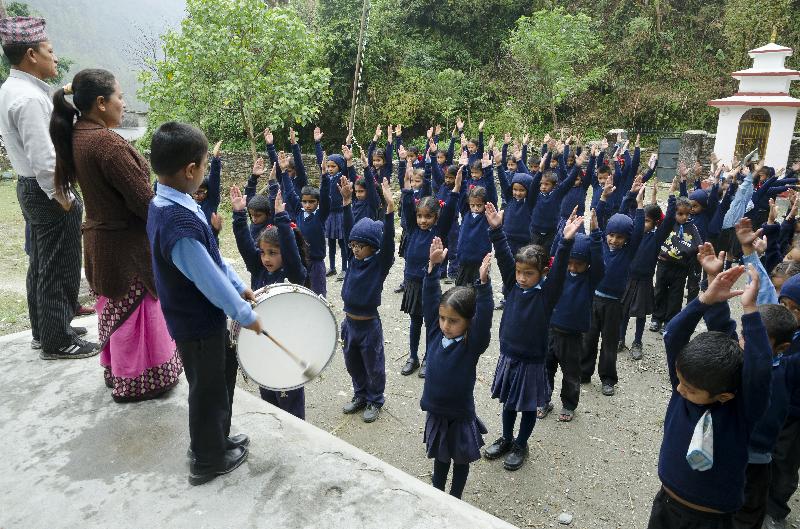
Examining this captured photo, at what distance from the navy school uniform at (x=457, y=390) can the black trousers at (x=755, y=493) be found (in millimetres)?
1319

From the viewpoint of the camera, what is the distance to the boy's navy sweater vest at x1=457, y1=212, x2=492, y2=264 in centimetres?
572

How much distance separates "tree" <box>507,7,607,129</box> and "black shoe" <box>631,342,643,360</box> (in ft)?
45.1

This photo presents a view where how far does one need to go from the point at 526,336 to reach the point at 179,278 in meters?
2.21

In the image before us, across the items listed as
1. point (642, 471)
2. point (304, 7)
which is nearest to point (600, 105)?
point (304, 7)

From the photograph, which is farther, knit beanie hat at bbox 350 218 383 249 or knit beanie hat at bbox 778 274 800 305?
knit beanie hat at bbox 350 218 383 249

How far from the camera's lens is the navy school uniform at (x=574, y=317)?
4.03 metres

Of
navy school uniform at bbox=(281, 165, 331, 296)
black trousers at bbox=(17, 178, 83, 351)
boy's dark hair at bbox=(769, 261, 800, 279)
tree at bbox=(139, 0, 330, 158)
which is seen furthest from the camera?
tree at bbox=(139, 0, 330, 158)

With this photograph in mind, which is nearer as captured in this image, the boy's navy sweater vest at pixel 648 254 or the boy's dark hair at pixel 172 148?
the boy's dark hair at pixel 172 148

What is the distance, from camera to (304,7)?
70.8ft

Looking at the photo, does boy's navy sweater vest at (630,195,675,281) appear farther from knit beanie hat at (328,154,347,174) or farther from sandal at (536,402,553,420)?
knit beanie hat at (328,154,347,174)

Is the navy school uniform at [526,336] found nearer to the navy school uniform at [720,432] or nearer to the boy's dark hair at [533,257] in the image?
the boy's dark hair at [533,257]

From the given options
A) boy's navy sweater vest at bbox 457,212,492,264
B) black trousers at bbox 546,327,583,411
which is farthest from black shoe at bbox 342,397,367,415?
boy's navy sweater vest at bbox 457,212,492,264

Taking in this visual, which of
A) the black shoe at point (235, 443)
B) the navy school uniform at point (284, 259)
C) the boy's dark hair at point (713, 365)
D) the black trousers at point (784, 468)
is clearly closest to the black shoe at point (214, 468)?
the black shoe at point (235, 443)

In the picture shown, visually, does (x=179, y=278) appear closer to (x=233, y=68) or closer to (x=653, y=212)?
(x=653, y=212)
